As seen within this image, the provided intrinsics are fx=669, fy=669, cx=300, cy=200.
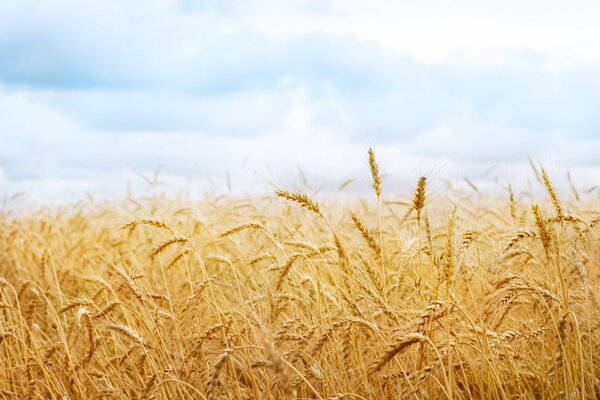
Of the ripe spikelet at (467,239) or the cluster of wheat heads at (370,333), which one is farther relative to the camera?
the ripe spikelet at (467,239)

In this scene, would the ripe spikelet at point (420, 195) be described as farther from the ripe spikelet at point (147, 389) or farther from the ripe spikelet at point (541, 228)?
the ripe spikelet at point (147, 389)

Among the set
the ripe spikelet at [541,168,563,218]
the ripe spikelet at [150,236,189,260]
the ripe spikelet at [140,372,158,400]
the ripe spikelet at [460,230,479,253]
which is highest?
the ripe spikelet at [541,168,563,218]

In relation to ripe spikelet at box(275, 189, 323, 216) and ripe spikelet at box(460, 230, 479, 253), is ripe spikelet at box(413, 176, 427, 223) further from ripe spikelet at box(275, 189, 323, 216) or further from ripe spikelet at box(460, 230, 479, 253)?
ripe spikelet at box(275, 189, 323, 216)

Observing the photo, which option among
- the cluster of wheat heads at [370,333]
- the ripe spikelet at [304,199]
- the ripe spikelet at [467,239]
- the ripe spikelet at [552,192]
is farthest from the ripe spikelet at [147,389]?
the ripe spikelet at [552,192]

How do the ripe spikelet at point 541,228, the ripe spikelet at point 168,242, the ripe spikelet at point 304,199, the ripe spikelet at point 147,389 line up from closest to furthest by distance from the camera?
the ripe spikelet at point 147,389 < the ripe spikelet at point 541,228 < the ripe spikelet at point 304,199 < the ripe spikelet at point 168,242

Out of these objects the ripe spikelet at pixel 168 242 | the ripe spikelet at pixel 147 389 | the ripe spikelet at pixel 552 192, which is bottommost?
the ripe spikelet at pixel 147 389

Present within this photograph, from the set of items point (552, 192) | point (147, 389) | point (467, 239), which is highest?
point (552, 192)

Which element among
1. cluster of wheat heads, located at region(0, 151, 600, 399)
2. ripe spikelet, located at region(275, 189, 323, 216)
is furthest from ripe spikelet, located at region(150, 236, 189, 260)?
ripe spikelet, located at region(275, 189, 323, 216)

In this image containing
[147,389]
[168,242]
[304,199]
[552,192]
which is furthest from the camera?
[168,242]

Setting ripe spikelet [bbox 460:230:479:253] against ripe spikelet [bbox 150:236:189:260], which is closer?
ripe spikelet [bbox 460:230:479:253]

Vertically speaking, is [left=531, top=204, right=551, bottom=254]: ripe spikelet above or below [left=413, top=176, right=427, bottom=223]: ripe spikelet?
below

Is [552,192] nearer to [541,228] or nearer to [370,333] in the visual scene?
[541,228]

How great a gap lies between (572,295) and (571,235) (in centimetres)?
49

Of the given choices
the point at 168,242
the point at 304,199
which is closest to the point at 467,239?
the point at 304,199
